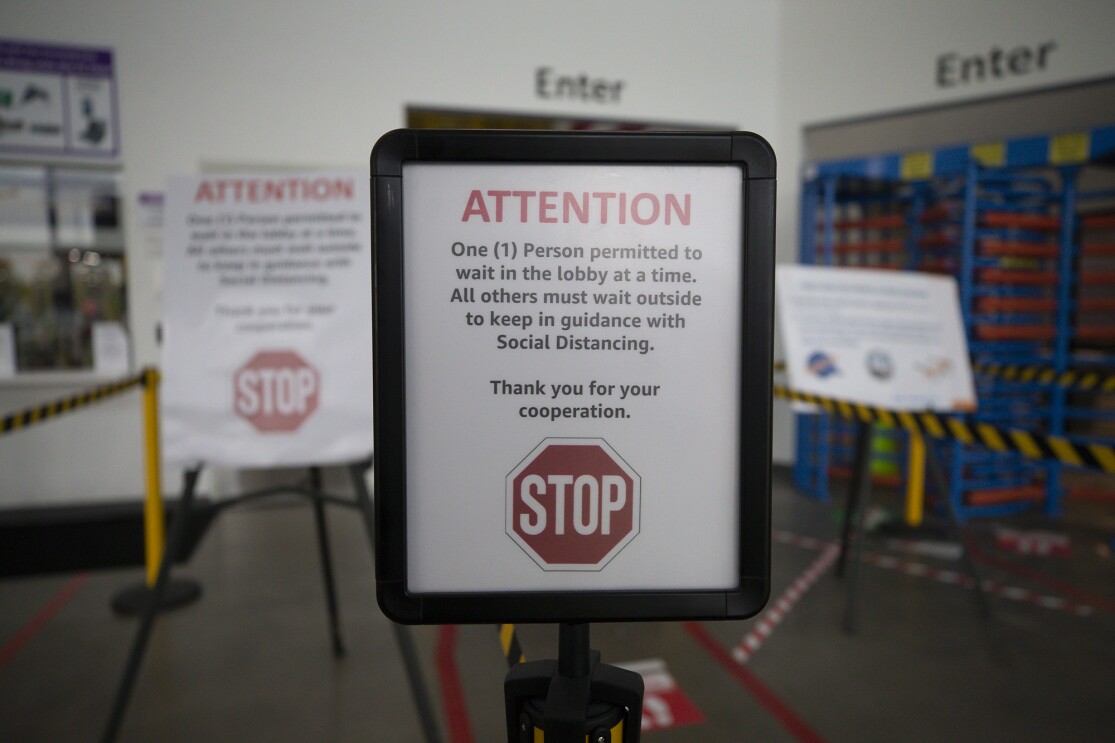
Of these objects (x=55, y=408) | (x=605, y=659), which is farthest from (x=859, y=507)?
(x=55, y=408)

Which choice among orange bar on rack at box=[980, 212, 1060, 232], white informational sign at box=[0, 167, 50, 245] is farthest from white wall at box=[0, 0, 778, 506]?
orange bar on rack at box=[980, 212, 1060, 232]

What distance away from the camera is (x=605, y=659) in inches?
96.0

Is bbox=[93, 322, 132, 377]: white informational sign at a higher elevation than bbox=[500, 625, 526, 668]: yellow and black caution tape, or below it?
higher

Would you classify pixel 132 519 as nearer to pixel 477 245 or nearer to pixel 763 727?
pixel 763 727

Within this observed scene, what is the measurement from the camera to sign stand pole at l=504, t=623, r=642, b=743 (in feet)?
2.10

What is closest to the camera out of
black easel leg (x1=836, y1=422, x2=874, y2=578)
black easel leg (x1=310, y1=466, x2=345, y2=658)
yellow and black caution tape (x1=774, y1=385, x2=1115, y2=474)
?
yellow and black caution tape (x1=774, y1=385, x2=1115, y2=474)

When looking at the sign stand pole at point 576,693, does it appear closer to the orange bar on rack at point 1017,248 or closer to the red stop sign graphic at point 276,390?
the red stop sign graphic at point 276,390

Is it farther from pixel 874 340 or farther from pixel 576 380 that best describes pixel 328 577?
pixel 874 340

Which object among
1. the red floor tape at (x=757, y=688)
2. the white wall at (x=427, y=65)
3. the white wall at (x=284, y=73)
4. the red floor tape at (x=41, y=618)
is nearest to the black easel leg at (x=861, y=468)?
the red floor tape at (x=757, y=688)

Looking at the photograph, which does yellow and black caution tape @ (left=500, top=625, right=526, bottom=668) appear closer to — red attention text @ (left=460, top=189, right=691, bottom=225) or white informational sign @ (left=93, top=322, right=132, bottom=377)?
red attention text @ (left=460, top=189, right=691, bottom=225)

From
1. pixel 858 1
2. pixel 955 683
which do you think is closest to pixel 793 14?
pixel 858 1

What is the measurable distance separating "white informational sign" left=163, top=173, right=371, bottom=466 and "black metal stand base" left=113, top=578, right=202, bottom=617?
151 centimetres

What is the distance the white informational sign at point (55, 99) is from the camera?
402cm

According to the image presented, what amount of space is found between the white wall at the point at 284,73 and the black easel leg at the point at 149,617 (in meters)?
3.03
